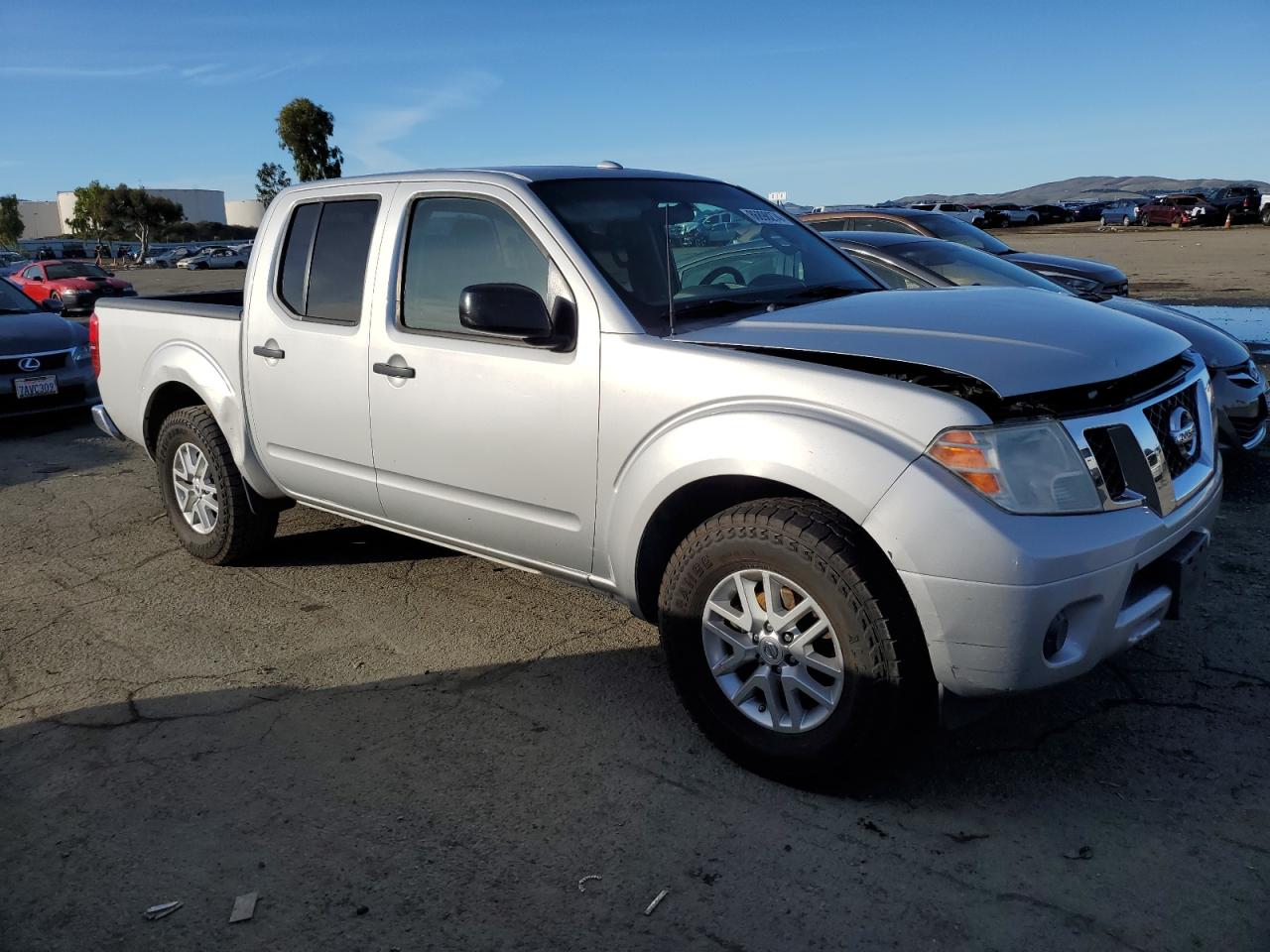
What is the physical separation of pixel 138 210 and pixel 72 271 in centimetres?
6086

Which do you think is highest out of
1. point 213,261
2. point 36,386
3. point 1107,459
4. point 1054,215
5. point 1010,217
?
point 1054,215

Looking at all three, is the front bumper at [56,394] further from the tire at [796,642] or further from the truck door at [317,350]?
the tire at [796,642]

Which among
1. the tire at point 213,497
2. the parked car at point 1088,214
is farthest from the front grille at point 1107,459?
the parked car at point 1088,214

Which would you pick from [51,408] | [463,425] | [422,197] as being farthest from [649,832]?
[51,408]

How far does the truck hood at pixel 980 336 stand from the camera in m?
2.86

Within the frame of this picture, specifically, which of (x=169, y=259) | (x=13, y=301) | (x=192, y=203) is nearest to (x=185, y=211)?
(x=192, y=203)

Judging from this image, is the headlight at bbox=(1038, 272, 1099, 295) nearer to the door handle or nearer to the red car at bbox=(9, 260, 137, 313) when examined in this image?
the door handle

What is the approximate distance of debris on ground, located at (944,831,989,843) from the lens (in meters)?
2.87

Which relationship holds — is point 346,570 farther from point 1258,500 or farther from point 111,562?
point 1258,500

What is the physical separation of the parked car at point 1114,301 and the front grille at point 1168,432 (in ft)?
7.46

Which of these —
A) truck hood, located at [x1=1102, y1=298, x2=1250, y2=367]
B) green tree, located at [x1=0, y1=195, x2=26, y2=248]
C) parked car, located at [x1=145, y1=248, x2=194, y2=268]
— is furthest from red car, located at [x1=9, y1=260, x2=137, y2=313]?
green tree, located at [x1=0, y1=195, x2=26, y2=248]

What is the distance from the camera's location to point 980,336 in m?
3.04

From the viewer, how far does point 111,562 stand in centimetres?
541

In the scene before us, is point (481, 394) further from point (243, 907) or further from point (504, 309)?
point (243, 907)
